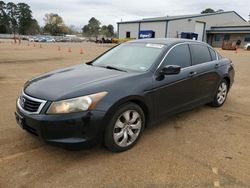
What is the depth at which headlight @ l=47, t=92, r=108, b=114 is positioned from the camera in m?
2.94

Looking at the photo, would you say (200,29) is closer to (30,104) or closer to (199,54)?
(199,54)

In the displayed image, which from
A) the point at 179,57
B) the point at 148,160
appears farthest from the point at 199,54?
the point at 148,160

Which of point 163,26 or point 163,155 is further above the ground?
point 163,26

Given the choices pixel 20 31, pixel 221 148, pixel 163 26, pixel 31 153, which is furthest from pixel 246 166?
pixel 20 31

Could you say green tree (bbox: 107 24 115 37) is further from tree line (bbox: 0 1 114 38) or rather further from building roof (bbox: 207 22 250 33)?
building roof (bbox: 207 22 250 33)

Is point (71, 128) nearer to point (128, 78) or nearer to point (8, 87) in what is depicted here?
point (128, 78)

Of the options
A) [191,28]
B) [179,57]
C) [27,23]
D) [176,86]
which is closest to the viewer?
[176,86]

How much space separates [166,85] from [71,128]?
66.9 inches

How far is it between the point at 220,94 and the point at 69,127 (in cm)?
387

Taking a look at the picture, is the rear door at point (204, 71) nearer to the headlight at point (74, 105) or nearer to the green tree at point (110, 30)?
the headlight at point (74, 105)

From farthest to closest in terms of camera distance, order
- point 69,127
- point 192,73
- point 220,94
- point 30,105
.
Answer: point 220,94
point 192,73
point 30,105
point 69,127

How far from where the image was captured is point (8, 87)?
23.4 ft

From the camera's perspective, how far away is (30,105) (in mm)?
3146

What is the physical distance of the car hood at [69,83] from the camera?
121 inches
